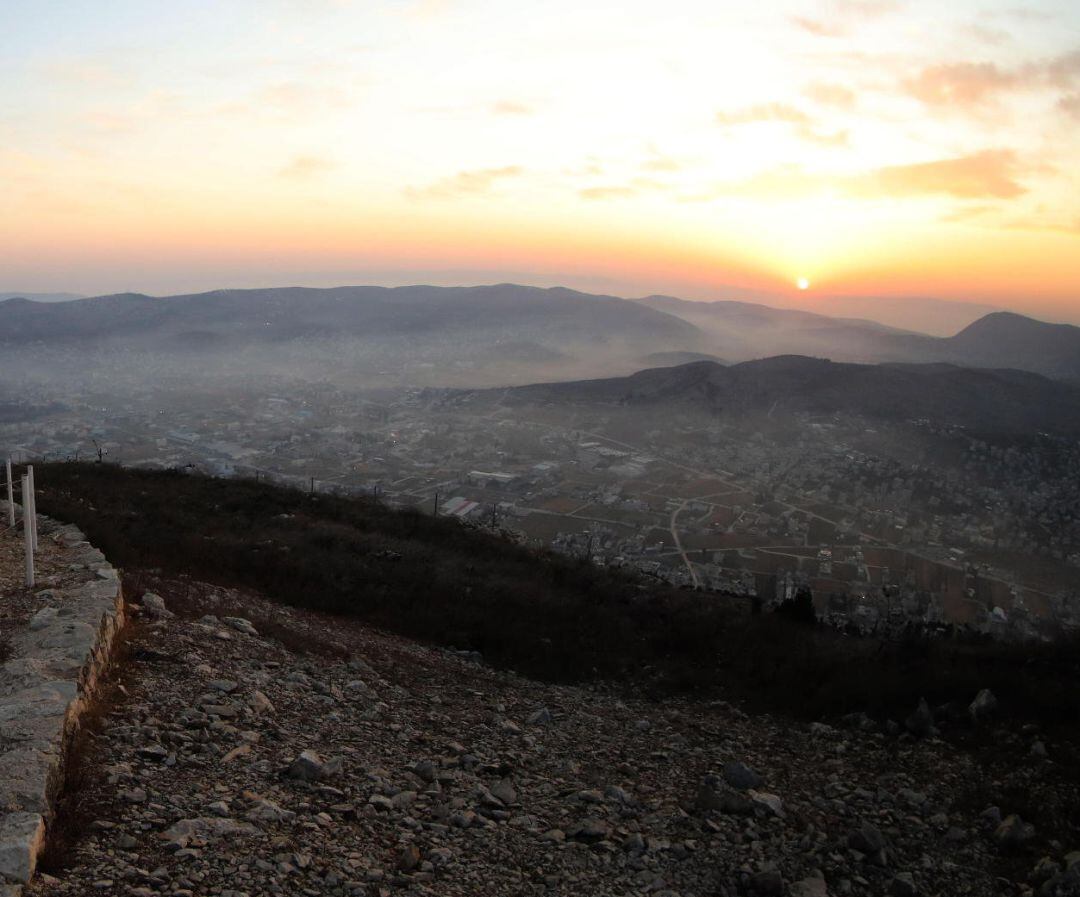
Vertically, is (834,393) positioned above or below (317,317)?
below

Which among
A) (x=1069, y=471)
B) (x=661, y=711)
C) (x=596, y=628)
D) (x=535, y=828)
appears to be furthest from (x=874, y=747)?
(x=1069, y=471)

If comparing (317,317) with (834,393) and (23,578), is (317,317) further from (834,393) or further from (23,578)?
(23,578)

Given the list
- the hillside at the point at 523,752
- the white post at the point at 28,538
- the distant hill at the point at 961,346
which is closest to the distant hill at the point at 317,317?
the distant hill at the point at 961,346

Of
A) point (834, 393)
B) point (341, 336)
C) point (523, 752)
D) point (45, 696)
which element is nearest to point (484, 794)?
point (523, 752)

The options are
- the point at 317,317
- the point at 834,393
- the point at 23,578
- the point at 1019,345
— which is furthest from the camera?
the point at 317,317

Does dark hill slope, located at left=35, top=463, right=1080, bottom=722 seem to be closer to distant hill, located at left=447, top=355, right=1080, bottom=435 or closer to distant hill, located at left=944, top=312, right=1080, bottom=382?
distant hill, located at left=447, top=355, right=1080, bottom=435

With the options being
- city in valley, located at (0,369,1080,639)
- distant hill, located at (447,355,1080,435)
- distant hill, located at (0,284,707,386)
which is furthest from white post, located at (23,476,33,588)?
distant hill, located at (0,284,707,386)

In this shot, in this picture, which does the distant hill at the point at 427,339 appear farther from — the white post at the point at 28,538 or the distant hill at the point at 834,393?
the white post at the point at 28,538

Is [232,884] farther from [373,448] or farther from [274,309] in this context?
[274,309]
